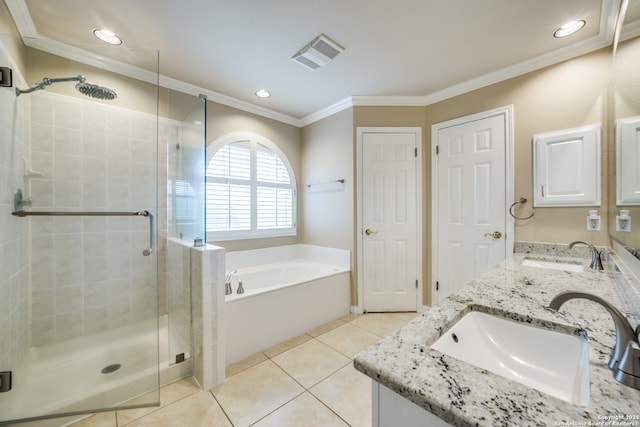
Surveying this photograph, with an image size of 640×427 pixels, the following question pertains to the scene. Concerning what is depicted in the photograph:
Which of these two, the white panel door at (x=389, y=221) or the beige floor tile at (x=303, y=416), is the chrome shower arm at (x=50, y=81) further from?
the beige floor tile at (x=303, y=416)

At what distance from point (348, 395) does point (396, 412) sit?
1249 millimetres

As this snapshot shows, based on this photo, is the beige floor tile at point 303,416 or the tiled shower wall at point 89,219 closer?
the beige floor tile at point 303,416

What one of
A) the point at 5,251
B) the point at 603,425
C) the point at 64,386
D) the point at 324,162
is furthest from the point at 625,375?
the point at 324,162

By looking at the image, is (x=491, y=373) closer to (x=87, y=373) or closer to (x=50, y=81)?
(x=87, y=373)

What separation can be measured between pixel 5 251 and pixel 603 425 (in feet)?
8.45

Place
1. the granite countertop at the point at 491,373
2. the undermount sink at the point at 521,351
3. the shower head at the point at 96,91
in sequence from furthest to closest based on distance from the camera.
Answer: the shower head at the point at 96,91, the undermount sink at the point at 521,351, the granite countertop at the point at 491,373

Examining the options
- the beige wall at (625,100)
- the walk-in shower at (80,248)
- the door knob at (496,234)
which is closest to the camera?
the beige wall at (625,100)

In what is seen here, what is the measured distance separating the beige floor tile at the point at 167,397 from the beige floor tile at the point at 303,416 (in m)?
0.59

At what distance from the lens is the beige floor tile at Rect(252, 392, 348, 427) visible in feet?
4.53

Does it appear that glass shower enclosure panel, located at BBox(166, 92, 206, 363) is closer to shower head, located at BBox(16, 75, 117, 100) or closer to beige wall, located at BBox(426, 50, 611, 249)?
shower head, located at BBox(16, 75, 117, 100)

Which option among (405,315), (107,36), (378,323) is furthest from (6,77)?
(405,315)

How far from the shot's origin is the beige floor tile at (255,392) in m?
1.46

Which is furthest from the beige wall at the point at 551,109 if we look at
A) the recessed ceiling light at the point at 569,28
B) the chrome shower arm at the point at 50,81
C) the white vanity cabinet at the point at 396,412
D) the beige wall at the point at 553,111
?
the chrome shower arm at the point at 50,81

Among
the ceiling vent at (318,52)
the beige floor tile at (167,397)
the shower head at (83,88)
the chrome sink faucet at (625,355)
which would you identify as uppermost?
the ceiling vent at (318,52)
